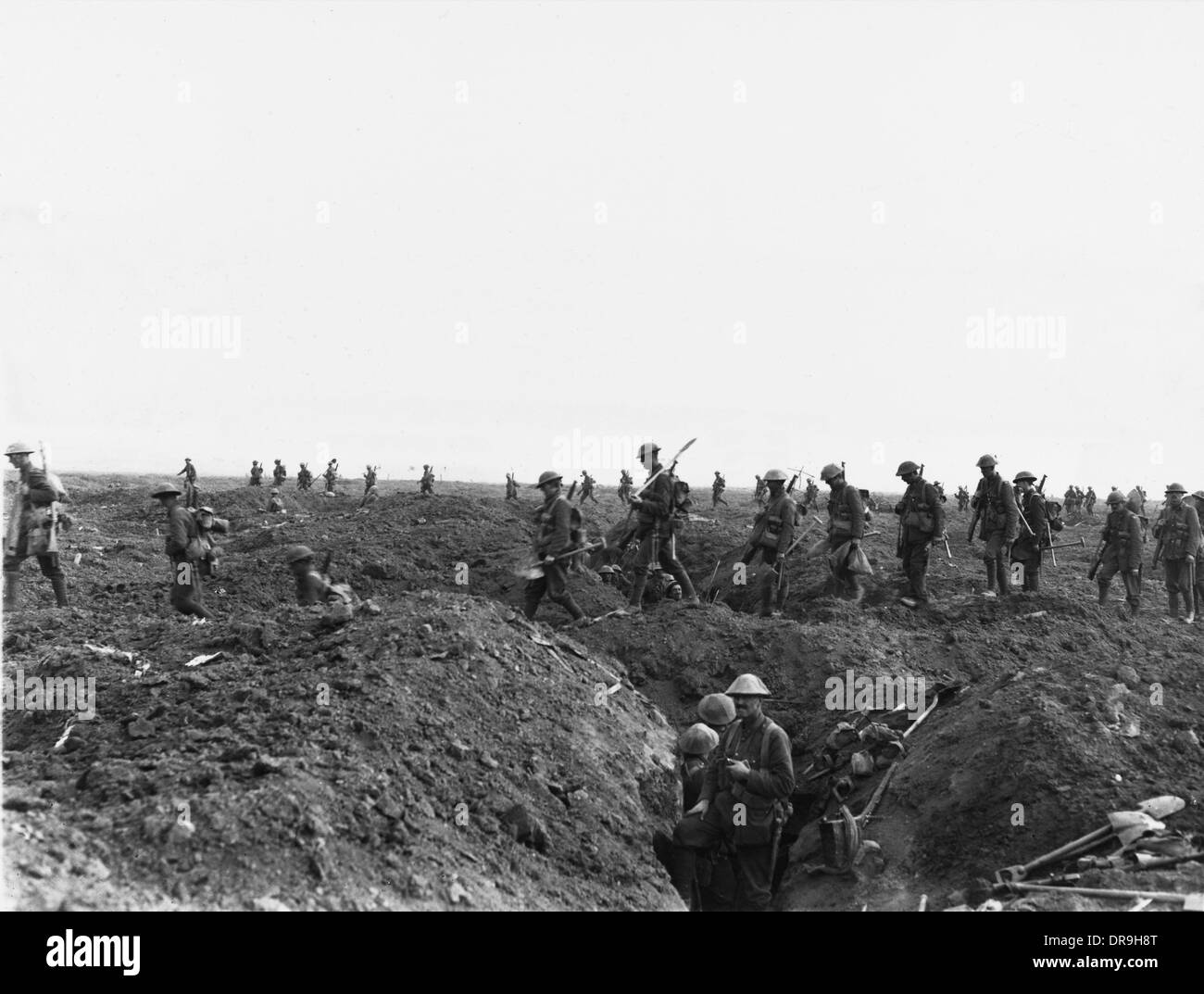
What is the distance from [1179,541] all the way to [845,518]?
5849 mm

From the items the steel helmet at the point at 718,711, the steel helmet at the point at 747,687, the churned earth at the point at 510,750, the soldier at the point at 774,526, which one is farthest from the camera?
the soldier at the point at 774,526

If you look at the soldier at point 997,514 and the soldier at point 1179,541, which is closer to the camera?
the soldier at point 997,514

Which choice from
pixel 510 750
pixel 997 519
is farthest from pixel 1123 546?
pixel 510 750

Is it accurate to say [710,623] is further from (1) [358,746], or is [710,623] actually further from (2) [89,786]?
(2) [89,786]

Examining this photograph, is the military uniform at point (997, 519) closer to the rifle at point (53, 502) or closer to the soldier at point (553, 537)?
the soldier at point (553, 537)

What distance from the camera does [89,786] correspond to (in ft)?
20.6

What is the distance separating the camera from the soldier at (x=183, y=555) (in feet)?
37.6

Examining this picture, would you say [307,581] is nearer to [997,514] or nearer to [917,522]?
[917,522]

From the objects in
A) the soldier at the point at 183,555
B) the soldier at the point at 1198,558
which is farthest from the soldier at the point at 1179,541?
the soldier at the point at 183,555

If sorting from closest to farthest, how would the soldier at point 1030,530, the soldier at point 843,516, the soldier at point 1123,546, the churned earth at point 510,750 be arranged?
1. the churned earth at point 510,750
2. the soldier at point 843,516
3. the soldier at point 1030,530
4. the soldier at point 1123,546

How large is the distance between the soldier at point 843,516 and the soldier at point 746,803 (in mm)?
5822

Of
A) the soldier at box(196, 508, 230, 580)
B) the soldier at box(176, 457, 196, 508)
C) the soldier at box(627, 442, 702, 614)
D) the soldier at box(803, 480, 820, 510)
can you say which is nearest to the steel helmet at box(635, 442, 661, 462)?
the soldier at box(627, 442, 702, 614)

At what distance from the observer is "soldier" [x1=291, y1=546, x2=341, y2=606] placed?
10.5 metres

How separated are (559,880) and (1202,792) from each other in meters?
4.69
